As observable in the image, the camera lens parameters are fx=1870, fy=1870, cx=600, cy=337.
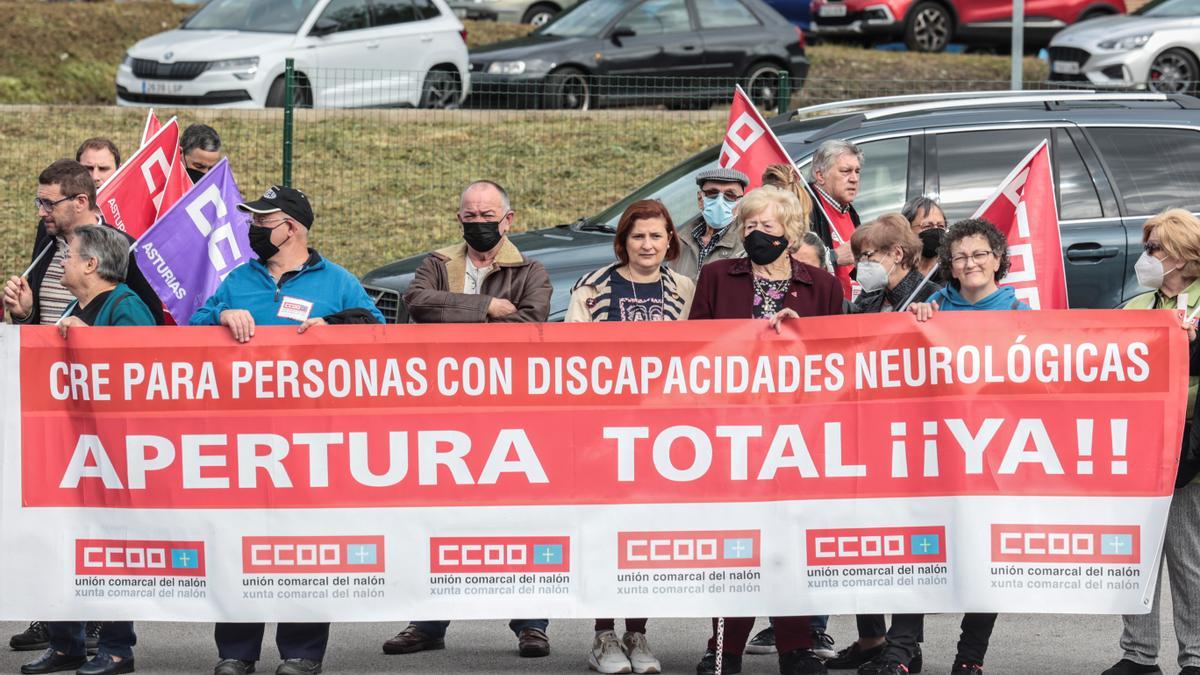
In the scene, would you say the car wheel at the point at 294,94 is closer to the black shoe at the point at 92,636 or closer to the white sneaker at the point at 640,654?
the black shoe at the point at 92,636

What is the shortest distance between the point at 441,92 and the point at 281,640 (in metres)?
11.3

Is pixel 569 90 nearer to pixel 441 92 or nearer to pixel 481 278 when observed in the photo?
pixel 441 92

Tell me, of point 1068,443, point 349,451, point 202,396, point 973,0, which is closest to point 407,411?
point 349,451

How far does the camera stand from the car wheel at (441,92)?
18.0m

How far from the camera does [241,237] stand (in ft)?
28.4

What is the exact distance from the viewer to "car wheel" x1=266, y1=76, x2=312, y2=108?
1632 centimetres

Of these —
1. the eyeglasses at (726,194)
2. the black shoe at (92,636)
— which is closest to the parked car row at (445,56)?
the eyeglasses at (726,194)

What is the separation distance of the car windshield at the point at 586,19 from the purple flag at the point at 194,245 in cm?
1045

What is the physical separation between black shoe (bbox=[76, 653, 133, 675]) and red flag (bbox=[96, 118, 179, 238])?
104 inches

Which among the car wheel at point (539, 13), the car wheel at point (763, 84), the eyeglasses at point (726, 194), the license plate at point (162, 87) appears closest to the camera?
the eyeglasses at point (726, 194)

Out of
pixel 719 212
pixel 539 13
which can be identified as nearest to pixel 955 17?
pixel 539 13

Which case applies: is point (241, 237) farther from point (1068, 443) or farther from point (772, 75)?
point (772, 75)

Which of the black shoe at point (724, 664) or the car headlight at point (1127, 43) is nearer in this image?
the black shoe at point (724, 664)

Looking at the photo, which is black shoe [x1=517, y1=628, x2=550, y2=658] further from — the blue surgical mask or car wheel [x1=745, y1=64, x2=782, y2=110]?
car wheel [x1=745, y1=64, x2=782, y2=110]
